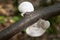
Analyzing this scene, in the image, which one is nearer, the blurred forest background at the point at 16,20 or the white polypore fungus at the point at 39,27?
the white polypore fungus at the point at 39,27

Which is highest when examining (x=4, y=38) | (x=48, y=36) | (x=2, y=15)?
(x=4, y=38)

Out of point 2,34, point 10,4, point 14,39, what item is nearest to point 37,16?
point 2,34

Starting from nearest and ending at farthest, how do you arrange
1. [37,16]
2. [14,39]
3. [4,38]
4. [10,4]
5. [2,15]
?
[4,38], [37,16], [14,39], [2,15], [10,4]

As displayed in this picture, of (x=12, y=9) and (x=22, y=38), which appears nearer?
(x=22, y=38)

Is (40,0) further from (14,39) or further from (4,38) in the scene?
(4,38)

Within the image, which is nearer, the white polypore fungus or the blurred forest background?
the white polypore fungus

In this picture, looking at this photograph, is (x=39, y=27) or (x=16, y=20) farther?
(x=16, y=20)

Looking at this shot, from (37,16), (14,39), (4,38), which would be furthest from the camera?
(14,39)

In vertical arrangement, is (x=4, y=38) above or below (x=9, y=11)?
above
